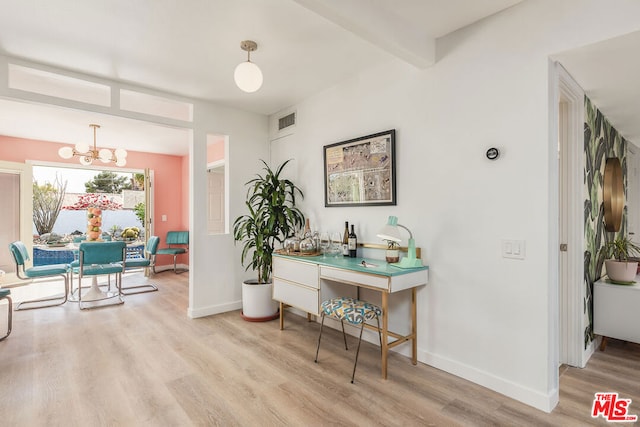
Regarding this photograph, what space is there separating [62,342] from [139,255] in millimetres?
5856

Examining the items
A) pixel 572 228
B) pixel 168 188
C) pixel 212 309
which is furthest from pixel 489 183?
pixel 168 188

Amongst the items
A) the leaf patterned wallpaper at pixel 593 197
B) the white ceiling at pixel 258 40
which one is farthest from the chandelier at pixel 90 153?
the leaf patterned wallpaper at pixel 593 197

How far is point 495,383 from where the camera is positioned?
2.21 meters

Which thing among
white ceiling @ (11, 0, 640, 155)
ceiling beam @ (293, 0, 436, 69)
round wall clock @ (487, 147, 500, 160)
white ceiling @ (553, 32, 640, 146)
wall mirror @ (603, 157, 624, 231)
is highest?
white ceiling @ (11, 0, 640, 155)

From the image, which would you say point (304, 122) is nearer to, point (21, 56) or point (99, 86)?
point (99, 86)

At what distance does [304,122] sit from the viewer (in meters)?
3.91

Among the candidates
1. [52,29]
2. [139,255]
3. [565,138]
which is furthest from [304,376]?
[139,255]

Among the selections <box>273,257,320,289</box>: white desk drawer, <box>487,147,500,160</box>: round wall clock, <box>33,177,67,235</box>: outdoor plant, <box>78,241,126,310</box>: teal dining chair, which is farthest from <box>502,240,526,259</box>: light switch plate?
<box>33,177,67,235</box>: outdoor plant

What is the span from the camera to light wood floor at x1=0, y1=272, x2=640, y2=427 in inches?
76.4

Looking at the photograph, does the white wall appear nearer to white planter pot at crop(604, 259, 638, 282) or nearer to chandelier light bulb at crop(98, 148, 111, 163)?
white planter pot at crop(604, 259, 638, 282)

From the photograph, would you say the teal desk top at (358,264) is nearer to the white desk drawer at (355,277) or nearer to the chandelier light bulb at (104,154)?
the white desk drawer at (355,277)

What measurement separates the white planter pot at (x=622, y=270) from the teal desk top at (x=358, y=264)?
172cm

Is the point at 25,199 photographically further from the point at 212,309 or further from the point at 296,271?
the point at 296,271

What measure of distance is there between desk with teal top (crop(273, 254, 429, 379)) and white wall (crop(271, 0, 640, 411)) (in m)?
0.23
